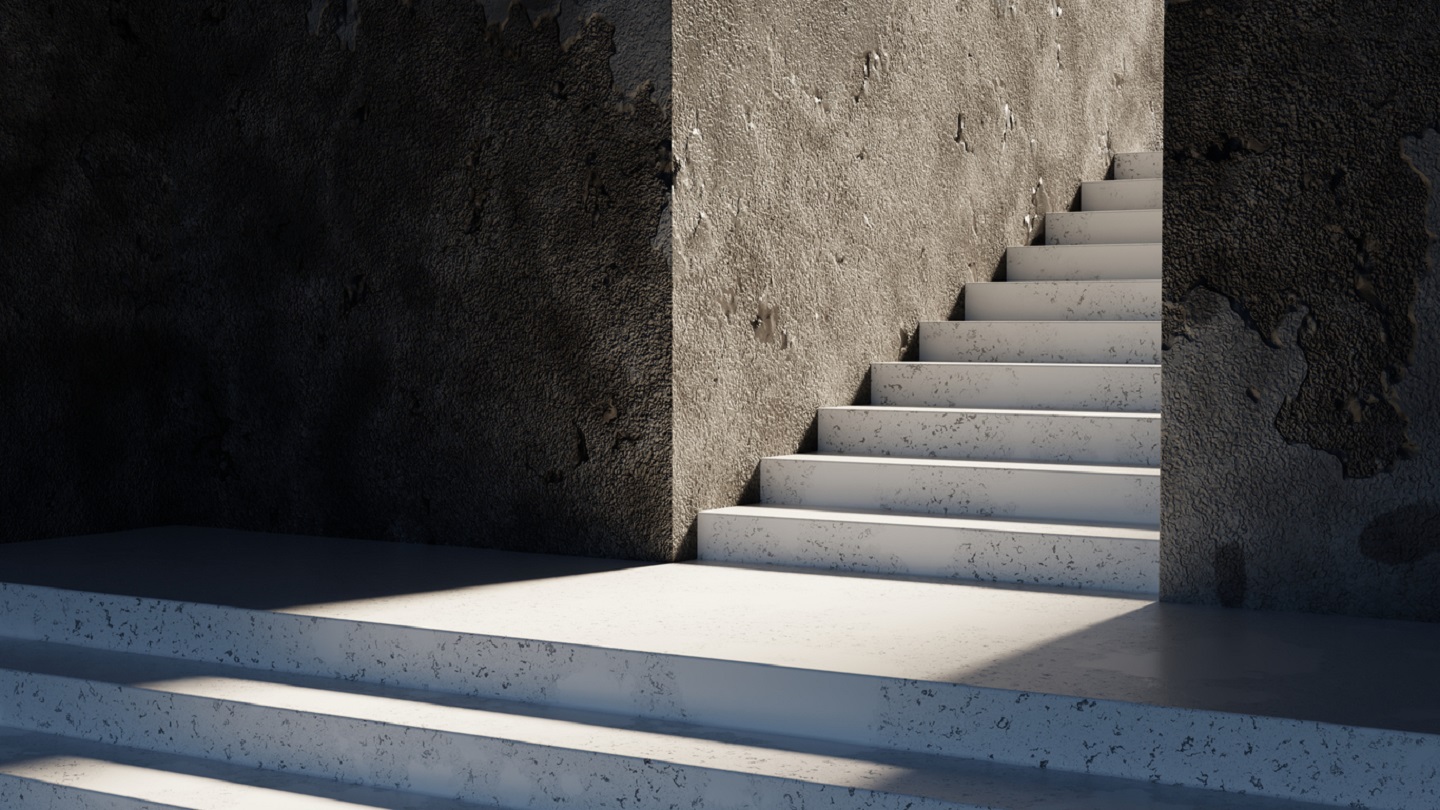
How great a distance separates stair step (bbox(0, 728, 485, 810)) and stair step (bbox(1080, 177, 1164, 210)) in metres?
3.99

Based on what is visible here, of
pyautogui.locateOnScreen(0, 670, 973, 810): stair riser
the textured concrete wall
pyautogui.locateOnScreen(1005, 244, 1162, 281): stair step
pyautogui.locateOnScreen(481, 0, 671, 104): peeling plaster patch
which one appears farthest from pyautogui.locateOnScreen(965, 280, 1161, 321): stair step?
pyautogui.locateOnScreen(0, 670, 973, 810): stair riser

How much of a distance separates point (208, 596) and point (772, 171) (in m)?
1.87

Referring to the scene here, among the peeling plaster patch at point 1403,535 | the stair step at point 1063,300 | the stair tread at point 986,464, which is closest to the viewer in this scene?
the peeling plaster patch at point 1403,535

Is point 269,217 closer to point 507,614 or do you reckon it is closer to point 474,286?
point 474,286

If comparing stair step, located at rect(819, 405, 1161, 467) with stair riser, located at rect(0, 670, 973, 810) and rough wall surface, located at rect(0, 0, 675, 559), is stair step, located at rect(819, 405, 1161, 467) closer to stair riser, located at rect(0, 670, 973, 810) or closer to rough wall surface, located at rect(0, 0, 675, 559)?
rough wall surface, located at rect(0, 0, 675, 559)

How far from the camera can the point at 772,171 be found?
4.05m

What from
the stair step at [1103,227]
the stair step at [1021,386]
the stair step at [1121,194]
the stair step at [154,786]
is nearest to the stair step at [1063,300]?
the stair step at [1021,386]

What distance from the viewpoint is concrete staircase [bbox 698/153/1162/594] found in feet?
11.3

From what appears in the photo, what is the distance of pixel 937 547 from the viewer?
3490 mm

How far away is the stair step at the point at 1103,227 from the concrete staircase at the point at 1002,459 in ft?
1.11

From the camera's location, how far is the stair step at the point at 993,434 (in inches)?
148

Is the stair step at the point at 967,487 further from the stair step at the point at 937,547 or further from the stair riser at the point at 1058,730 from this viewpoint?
the stair riser at the point at 1058,730

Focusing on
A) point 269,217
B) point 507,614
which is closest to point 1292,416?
point 507,614

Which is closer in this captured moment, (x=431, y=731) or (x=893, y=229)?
(x=431, y=731)
